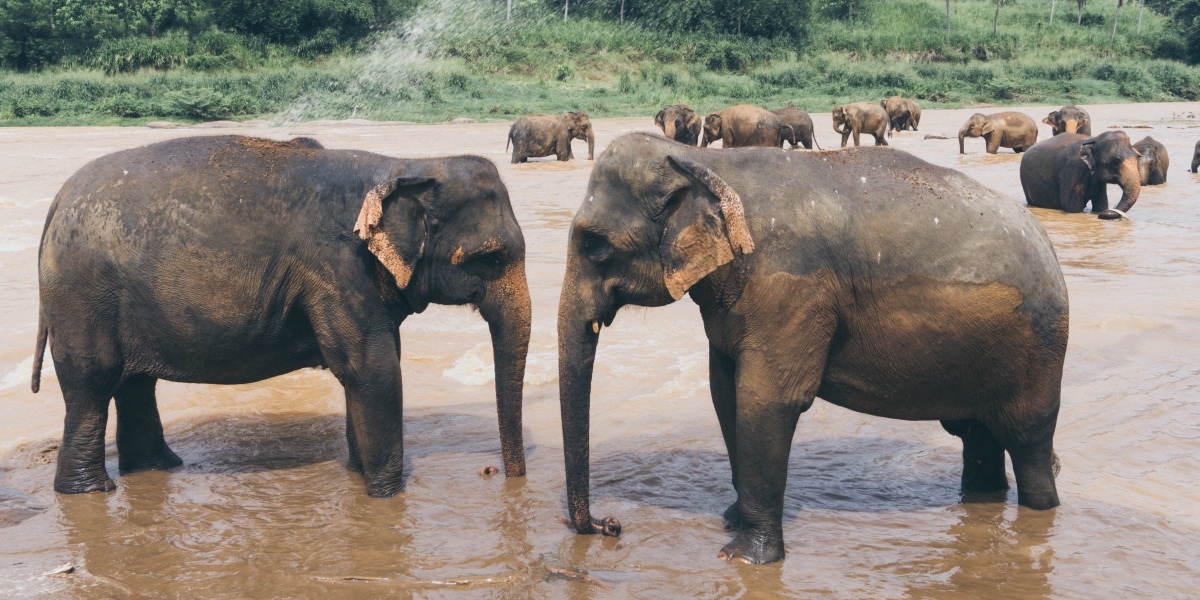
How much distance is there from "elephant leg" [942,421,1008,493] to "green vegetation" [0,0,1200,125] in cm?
3029

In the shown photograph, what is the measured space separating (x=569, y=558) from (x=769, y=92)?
42.0 m

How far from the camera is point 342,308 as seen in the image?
5.55 meters

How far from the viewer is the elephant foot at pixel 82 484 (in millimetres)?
5742

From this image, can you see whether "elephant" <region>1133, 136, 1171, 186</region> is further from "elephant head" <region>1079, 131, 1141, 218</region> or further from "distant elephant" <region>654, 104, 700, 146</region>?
"distant elephant" <region>654, 104, 700, 146</region>

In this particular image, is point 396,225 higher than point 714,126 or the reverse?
higher

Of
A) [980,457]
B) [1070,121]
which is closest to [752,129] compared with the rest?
[1070,121]

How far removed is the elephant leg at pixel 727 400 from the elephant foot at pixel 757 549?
Result: 0.24 metres

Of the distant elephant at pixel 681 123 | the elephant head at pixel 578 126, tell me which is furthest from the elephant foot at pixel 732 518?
the distant elephant at pixel 681 123

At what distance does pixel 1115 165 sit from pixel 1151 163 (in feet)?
13.5

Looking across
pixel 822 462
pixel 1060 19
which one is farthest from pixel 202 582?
pixel 1060 19

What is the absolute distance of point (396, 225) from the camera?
18.0 ft

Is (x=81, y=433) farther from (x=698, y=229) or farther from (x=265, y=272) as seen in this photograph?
(x=698, y=229)

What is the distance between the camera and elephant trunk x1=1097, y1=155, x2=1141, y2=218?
49.8 ft

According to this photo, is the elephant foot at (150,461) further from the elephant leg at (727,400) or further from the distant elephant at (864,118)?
the distant elephant at (864,118)
